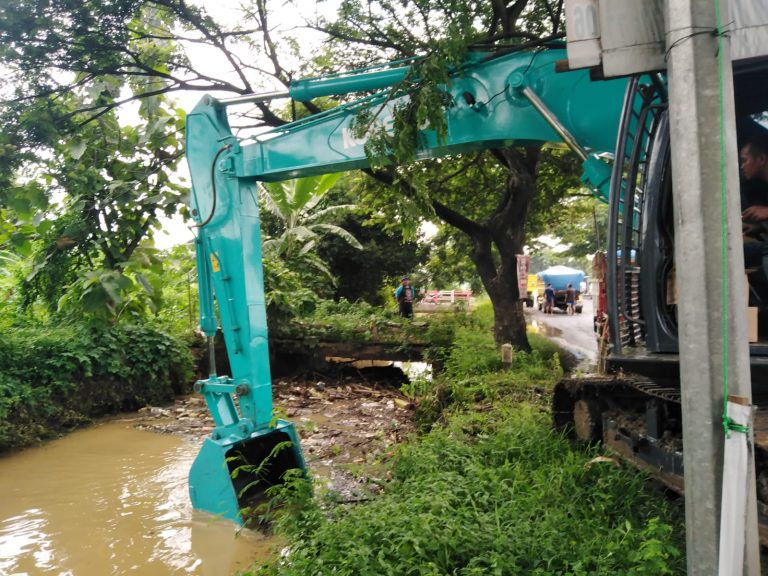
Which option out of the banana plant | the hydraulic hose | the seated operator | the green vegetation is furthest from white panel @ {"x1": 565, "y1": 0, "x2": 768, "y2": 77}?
the banana plant

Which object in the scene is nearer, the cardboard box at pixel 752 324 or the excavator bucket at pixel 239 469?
the cardboard box at pixel 752 324

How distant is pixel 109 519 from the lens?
207 inches

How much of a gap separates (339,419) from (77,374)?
407cm

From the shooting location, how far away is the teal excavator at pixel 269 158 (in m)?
4.15

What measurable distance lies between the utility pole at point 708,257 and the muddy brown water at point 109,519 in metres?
3.45

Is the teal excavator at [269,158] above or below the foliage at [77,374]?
above

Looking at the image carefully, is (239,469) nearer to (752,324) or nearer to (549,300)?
(752,324)

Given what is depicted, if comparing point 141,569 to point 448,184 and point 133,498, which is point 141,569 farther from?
point 448,184

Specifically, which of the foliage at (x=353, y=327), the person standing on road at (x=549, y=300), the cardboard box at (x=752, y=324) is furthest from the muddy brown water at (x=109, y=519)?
the person standing on road at (x=549, y=300)

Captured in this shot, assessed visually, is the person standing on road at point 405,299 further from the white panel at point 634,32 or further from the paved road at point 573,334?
the white panel at point 634,32

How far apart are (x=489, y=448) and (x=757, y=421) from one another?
237 centimetres

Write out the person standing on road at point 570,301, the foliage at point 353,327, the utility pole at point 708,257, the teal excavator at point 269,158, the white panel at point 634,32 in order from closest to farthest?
the utility pole at point 708,257 < the white panel at point 634,32 < the teal excavator at point 269,158 < the foliage at point 353,327 < the person standing on road at point 570,301

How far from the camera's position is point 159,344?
9938 mm

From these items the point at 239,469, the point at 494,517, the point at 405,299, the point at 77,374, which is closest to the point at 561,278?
the point at 405,299
